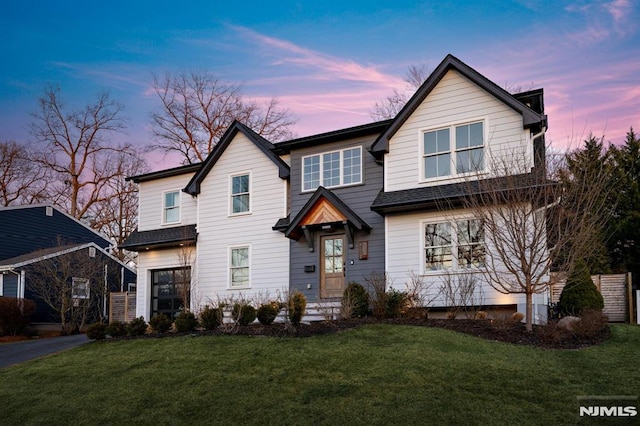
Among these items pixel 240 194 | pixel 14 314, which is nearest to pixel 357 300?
pixel 240 194

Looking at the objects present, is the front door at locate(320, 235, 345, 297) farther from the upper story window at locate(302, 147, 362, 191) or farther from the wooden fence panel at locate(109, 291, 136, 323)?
the wooden fence panel at locate(109, 291, 136, 323)

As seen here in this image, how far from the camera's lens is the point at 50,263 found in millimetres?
26688

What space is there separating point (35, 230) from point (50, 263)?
201 inches

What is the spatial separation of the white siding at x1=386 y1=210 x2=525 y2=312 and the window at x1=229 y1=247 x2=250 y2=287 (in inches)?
224

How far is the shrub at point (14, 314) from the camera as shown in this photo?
23.6 metres

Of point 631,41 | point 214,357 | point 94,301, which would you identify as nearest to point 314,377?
point 214,357

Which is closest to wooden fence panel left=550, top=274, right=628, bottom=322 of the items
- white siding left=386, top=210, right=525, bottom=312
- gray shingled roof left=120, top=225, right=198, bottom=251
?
white siding left=386, top=210, right=525, bottom=312

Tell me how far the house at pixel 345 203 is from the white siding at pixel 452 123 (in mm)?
29

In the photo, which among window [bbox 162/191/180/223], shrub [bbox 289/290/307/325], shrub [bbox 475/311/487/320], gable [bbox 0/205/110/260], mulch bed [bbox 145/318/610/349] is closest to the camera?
mulch bed [bbox 145/318/610/349]

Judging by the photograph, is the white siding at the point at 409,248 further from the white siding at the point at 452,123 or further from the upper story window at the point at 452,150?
the upper story window at the point at 452,150

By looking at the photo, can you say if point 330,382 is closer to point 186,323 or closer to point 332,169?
point 186,323

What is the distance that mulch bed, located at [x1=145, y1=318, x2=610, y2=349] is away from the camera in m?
12.1

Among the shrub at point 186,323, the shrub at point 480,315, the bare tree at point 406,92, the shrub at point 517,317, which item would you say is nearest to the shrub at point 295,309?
the shrub at point 186,323

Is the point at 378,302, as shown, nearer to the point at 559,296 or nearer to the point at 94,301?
the point at 559,296
